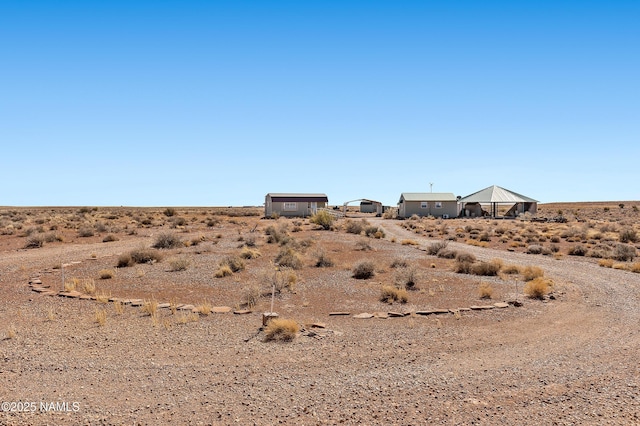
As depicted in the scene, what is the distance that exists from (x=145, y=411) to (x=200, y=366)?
6.07 ft

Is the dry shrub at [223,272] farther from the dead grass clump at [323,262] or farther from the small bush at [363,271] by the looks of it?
the small bush at [363,271]

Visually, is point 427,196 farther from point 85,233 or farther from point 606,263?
point 606,263

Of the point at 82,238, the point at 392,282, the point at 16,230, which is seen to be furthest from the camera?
the point at 16,230

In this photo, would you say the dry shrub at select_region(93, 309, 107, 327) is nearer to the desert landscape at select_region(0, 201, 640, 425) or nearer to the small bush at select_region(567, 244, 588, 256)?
the desert landscape at select_region(0, 201, 640, 425)

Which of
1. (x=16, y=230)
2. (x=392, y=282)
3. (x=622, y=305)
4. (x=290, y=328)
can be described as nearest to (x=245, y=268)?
(x=392, y=282)

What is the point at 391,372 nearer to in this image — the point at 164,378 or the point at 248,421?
the point at 248,421

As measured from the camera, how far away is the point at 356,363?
8.84m

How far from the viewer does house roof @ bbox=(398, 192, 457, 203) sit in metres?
70.3

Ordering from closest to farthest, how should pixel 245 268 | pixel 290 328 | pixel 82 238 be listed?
pixel 290 328, pixel 245 268, pixel 82 238

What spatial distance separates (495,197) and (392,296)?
5946 cm

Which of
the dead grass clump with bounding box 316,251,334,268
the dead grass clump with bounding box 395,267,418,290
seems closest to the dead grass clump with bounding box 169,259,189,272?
the dead grass clump with bounding box 316,251,334,268

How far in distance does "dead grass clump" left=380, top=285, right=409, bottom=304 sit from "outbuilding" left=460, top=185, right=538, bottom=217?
57.4 m

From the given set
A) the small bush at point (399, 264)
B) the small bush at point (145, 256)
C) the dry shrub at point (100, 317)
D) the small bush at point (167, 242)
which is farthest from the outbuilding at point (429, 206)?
the dry shrub at point (100, 317)

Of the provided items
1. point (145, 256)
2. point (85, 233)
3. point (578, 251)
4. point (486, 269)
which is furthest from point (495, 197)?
point (145, 256)
